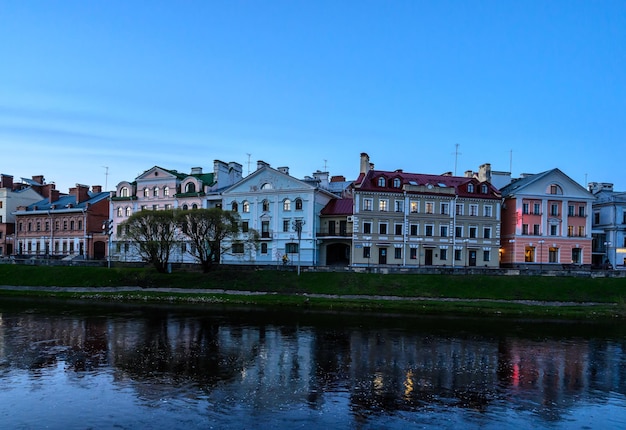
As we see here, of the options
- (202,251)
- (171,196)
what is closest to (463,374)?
(202,251)

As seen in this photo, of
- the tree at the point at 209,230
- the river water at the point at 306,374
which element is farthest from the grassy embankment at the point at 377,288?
the river water at the point at 306,374

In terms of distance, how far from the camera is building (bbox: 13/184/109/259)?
79688 mm

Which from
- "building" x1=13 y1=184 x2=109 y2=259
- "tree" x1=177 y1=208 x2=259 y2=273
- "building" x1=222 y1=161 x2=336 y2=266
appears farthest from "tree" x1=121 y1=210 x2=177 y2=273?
"building" x1=13 y1=184 x2=109 y2=259

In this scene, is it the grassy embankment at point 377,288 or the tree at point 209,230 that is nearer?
the grassy embankment at point 377,288

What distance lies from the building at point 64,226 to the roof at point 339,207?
39.5 meters

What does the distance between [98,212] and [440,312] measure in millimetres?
62802

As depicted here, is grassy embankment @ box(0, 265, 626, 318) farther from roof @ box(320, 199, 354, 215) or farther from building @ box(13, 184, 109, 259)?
building @ box(13, 184, 109, 259)

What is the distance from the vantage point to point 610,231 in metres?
71.4

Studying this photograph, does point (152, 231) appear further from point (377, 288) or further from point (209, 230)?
point (377, 288)

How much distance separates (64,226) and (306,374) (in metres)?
74.6

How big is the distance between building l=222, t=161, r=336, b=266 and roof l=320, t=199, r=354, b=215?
828 millimetres

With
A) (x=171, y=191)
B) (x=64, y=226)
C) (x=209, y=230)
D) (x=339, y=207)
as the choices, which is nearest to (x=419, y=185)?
(x=339, y=207)

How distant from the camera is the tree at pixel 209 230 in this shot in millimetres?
55438

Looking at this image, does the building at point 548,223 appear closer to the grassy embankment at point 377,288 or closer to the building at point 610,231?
the building at point 610,231
